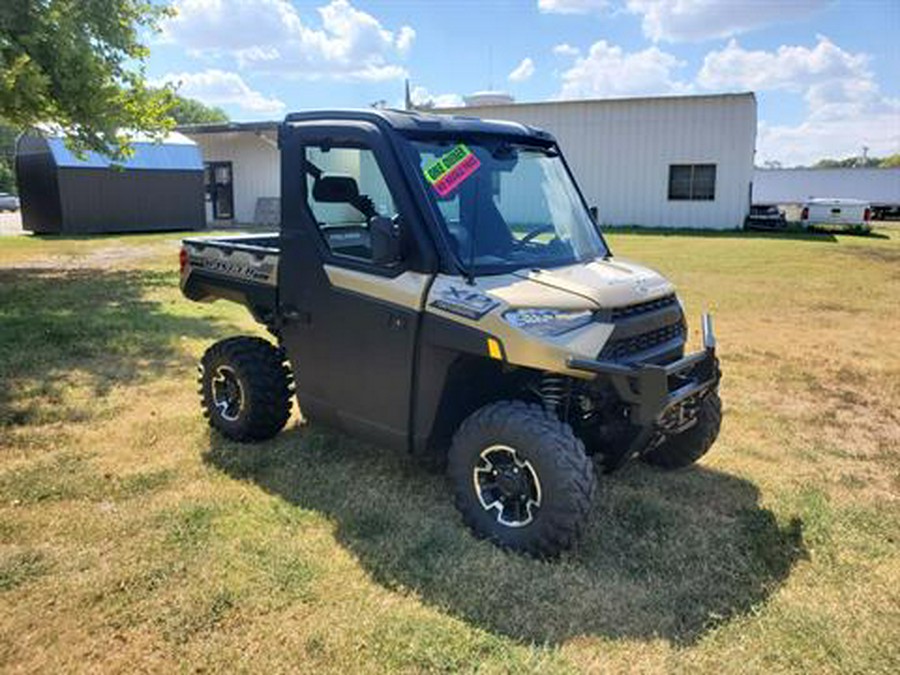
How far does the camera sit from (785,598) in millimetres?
3582

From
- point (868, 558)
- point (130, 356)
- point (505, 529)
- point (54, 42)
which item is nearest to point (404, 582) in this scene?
point (505, 529)

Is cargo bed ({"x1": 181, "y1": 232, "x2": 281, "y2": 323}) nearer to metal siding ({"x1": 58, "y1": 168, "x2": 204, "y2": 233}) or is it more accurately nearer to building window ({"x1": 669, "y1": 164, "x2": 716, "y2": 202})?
metal siding ({"x1": 58, "y1": 168, "x2": 204, "y2": 233})

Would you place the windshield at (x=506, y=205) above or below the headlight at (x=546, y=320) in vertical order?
above

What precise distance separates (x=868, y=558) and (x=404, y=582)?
246cm

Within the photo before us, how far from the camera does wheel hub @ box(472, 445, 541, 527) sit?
387cm

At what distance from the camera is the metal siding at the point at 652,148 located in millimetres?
26734

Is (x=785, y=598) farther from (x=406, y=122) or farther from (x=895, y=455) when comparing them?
(x=406, y=122)

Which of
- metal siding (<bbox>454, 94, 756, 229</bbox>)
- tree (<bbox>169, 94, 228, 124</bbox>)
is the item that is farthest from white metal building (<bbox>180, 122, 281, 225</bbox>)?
tree (<bbox>169, 94, 228, 124</bbox>)

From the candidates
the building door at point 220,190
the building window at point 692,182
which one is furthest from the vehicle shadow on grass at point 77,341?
the building window at point 692,182

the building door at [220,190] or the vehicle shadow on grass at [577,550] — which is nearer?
the vehicle shadow on grass at [577,550]

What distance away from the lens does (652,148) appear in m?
27.8

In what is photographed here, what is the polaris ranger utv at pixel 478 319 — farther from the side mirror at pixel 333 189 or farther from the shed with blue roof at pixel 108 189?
the shed with blue roof at pixel 108 189

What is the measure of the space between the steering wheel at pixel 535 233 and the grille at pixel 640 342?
89cm

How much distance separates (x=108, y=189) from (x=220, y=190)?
616 cm
